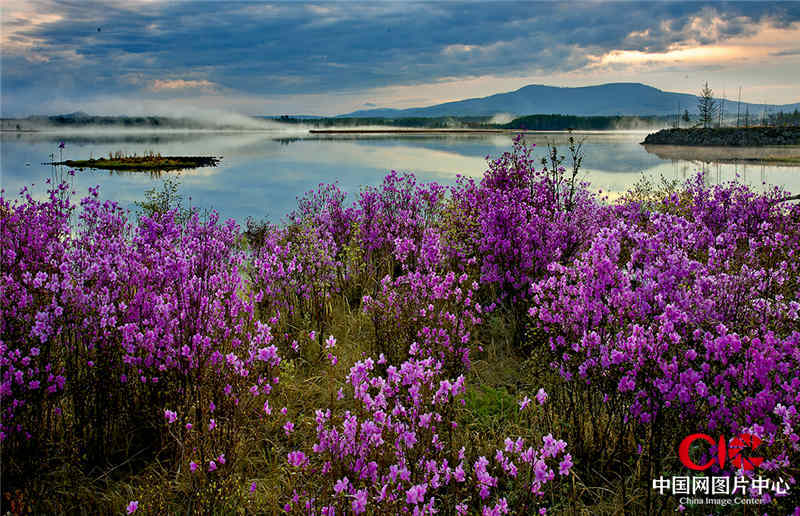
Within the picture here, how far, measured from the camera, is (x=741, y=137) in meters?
64.4

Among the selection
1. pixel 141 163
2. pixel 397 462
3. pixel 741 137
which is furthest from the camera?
pixel 741 137

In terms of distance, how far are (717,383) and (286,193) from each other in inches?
1045

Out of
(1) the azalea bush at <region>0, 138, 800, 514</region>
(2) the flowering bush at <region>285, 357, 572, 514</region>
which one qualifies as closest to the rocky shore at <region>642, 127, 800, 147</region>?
(1) the azalea bush at <region>0, 138, 800, 514</region>

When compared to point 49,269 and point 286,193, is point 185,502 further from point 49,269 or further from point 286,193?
point 286,193

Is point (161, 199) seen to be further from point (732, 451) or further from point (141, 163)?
point (141, 163)

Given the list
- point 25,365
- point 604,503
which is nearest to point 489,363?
point 604,503

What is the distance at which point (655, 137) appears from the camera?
278ft

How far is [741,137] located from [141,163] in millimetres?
69652

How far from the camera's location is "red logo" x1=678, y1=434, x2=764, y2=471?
289cm

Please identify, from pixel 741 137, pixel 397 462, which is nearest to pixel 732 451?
pixel 397 462

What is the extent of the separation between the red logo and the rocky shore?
231 feet

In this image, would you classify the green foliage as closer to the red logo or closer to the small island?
the red logo

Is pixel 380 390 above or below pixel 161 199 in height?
below

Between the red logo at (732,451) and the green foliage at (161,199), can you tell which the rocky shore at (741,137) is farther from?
the red logo at (732,451)
